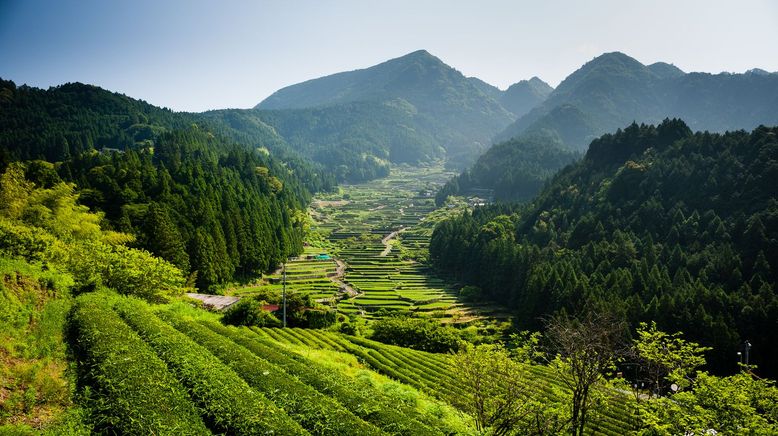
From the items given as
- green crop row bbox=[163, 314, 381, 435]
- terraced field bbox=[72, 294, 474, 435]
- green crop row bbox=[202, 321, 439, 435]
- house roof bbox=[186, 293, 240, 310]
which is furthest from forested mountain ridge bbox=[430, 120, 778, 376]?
house roof bbox=[186, 293, 240, 310]

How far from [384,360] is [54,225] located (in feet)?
134

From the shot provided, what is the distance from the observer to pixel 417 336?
6200 cm

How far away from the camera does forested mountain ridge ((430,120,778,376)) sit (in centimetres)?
5875

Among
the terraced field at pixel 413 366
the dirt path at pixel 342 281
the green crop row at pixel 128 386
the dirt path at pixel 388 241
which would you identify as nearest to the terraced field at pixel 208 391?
the green crop row at pixel 128 386

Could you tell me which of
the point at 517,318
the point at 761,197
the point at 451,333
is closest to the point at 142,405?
the point at 451,333

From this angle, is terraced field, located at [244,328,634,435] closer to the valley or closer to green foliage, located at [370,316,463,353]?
green foliage, located at [370,316,463,353]

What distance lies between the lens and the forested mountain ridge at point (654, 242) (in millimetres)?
58750

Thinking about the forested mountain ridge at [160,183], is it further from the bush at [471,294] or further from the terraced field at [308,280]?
the bush at [471,294]

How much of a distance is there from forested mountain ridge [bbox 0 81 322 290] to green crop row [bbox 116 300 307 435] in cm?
4831

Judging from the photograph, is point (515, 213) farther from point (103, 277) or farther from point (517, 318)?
point (103, 277)

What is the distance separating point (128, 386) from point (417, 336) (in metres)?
48.5

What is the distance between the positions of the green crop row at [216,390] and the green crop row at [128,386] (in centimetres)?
57

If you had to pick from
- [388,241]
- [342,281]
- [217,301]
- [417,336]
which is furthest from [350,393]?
[388,241]

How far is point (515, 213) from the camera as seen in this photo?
472 feet
